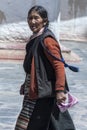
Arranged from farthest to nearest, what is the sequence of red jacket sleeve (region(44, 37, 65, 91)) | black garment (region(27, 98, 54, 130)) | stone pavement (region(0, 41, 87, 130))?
1. stone pavement (region(0, 41, 87, 130))
2. black garment (region(27, 98, 54, 130))
3. red jacket sleeve (region(44, 37, 65, 91))

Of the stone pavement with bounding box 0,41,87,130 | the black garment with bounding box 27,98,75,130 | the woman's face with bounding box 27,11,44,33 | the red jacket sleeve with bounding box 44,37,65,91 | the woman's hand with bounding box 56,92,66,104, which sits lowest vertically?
the stone pavement with bounding box 0,41,87,130

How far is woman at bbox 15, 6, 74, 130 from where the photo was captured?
380 cm

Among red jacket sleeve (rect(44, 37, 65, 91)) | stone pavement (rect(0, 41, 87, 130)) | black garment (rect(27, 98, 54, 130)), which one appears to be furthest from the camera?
stone pavement (rect(0, 41, 87, 130))

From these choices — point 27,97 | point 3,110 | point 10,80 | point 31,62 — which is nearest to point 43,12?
point 31,62

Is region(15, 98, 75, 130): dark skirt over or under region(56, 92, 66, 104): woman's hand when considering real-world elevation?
under

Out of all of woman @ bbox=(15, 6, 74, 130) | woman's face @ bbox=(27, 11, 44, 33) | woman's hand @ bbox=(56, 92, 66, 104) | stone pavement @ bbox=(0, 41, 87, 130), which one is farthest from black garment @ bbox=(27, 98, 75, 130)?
stone pavement @ bbox=(0, 41, 87, 130)

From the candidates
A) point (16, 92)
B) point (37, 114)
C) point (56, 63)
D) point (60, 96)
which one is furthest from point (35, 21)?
point (16, 92)

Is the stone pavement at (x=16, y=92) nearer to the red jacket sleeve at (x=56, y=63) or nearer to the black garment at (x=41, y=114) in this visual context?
the black garment at (x=41, y=114)

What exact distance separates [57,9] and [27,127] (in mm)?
7044

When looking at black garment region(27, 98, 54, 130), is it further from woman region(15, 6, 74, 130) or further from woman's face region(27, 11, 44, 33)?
woman's face region(27, 11, 44, 33)

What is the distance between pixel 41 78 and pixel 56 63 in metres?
0.17

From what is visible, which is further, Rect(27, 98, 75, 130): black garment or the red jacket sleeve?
Rect(27, 98, 75, 130): black garment

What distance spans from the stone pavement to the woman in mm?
1608

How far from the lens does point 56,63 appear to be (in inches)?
150
